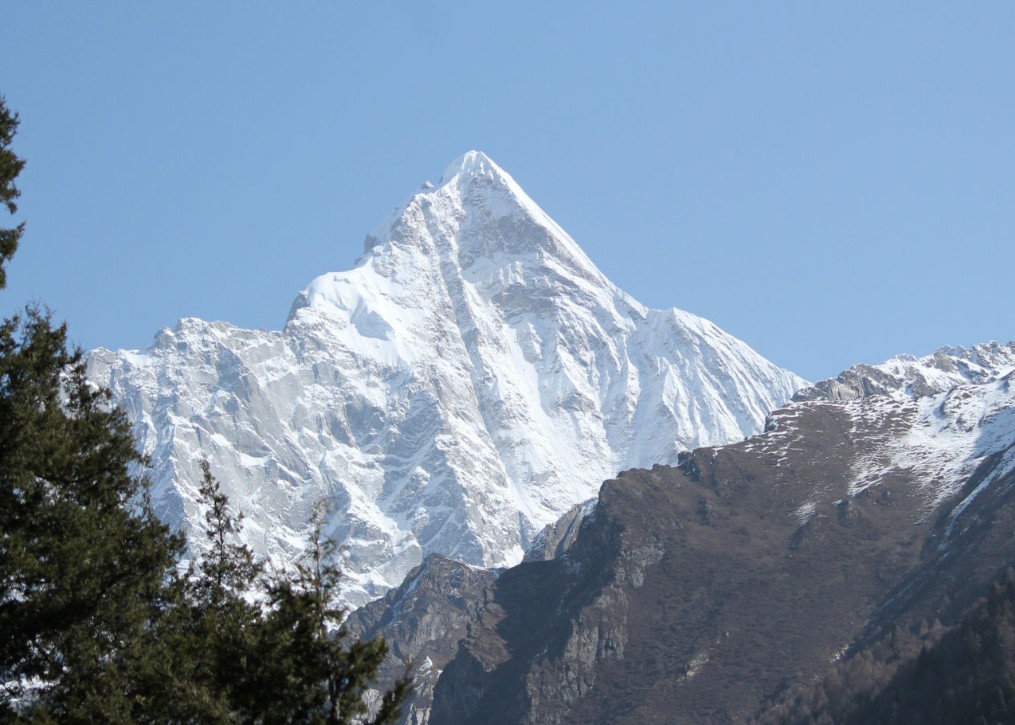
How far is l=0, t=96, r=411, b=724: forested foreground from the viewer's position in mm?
27781

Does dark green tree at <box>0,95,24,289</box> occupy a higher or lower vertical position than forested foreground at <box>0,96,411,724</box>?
higher

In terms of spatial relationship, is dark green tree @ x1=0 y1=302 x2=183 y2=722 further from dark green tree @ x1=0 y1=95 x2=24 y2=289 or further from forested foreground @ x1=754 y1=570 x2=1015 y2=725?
forested foreground @ x1=754 y1=570 x2=1015 y2=725

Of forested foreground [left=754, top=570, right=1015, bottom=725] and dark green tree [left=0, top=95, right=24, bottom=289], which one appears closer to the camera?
dark green tree [left=0, top=95, right=24, bottom=289]

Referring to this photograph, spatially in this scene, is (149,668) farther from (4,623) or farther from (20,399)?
(20,399)

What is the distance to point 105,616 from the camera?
29.0 m

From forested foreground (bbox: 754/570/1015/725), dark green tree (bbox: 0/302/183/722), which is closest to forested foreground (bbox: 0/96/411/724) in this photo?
dark green tree (bbox: 0/302/183/722)

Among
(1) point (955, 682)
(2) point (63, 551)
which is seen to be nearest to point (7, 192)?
(2) point (63, 551)

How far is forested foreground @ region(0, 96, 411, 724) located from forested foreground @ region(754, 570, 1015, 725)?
493 feet

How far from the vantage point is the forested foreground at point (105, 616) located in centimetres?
2778

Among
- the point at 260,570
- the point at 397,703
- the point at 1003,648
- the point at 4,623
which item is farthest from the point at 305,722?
the point at 1003,648

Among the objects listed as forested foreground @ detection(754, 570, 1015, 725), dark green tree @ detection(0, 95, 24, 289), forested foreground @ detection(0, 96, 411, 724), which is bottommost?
forested foreground @ detection(0, 96, 411, 724)

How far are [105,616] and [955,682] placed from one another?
170129mm

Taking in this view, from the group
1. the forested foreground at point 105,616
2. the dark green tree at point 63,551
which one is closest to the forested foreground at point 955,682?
the forested foreground at point 105,616

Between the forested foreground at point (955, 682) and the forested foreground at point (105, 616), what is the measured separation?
15013 centimetres
